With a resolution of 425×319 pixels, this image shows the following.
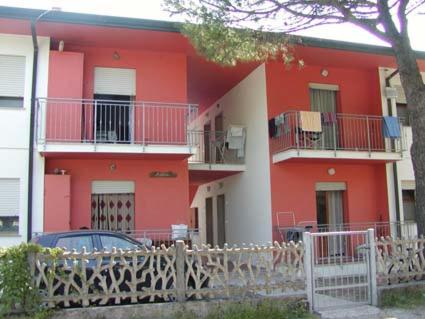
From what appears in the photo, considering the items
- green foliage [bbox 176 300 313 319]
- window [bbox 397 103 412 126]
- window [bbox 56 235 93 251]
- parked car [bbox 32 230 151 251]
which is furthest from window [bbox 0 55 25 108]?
window [bbox 397 103 412 126]

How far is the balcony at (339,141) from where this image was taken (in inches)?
571

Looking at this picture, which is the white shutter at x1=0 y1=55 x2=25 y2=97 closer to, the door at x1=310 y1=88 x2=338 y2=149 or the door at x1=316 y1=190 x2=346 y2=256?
the door at x1=310 y1=88 x2=338 y2=149

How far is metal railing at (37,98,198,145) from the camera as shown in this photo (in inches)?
514

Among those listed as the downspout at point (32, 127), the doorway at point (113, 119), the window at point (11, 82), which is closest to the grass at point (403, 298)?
the doorway at point (113, 119)

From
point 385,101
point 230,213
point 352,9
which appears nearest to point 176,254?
point 352,9

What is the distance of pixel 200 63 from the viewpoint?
15.8m

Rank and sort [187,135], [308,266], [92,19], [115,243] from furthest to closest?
1. [187,135]
2. [92,19]
3. [115,243]
4. [308,266]

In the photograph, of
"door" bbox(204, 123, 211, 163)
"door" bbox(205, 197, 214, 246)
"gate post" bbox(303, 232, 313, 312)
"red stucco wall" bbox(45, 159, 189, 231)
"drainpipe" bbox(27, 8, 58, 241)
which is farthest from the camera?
"door" bbox(205, 197, 214, 246)

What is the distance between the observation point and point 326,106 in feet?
54.5

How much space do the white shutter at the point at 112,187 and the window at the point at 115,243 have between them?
4.32 m

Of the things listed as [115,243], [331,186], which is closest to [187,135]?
[115,243]

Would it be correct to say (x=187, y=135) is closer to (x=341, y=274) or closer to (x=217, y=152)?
(x=217, y=152)

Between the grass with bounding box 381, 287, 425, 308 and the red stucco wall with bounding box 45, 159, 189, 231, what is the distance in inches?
251

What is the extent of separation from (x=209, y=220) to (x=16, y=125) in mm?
10667
